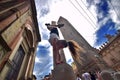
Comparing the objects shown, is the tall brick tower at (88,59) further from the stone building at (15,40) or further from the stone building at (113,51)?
the stone building at (113,51)

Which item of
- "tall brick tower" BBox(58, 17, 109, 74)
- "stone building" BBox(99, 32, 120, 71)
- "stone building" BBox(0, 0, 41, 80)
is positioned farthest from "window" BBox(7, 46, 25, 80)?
"stone building" BBox(99, 32, 120, 71)

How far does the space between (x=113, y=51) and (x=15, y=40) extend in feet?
93.5

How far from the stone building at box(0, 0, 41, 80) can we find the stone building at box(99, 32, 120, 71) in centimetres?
2354

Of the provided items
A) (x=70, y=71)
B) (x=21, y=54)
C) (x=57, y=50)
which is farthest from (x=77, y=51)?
(x=21, y=54)

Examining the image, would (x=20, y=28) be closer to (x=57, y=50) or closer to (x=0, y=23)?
(x=0, y=23)

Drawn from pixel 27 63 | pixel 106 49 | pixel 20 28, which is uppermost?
pixel 20 28

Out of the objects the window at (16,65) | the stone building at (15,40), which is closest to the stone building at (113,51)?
the stone building at (15,40)

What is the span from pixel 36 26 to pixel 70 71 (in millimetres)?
11249

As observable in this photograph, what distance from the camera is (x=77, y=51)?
10.8ft

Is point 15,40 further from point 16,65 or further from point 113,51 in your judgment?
point 113,51

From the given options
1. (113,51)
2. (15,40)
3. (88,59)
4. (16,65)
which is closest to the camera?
(88,59)

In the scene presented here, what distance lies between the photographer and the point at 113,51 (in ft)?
103

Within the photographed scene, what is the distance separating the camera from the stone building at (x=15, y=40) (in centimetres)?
688

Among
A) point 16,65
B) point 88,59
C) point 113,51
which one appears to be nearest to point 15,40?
point 16,65
